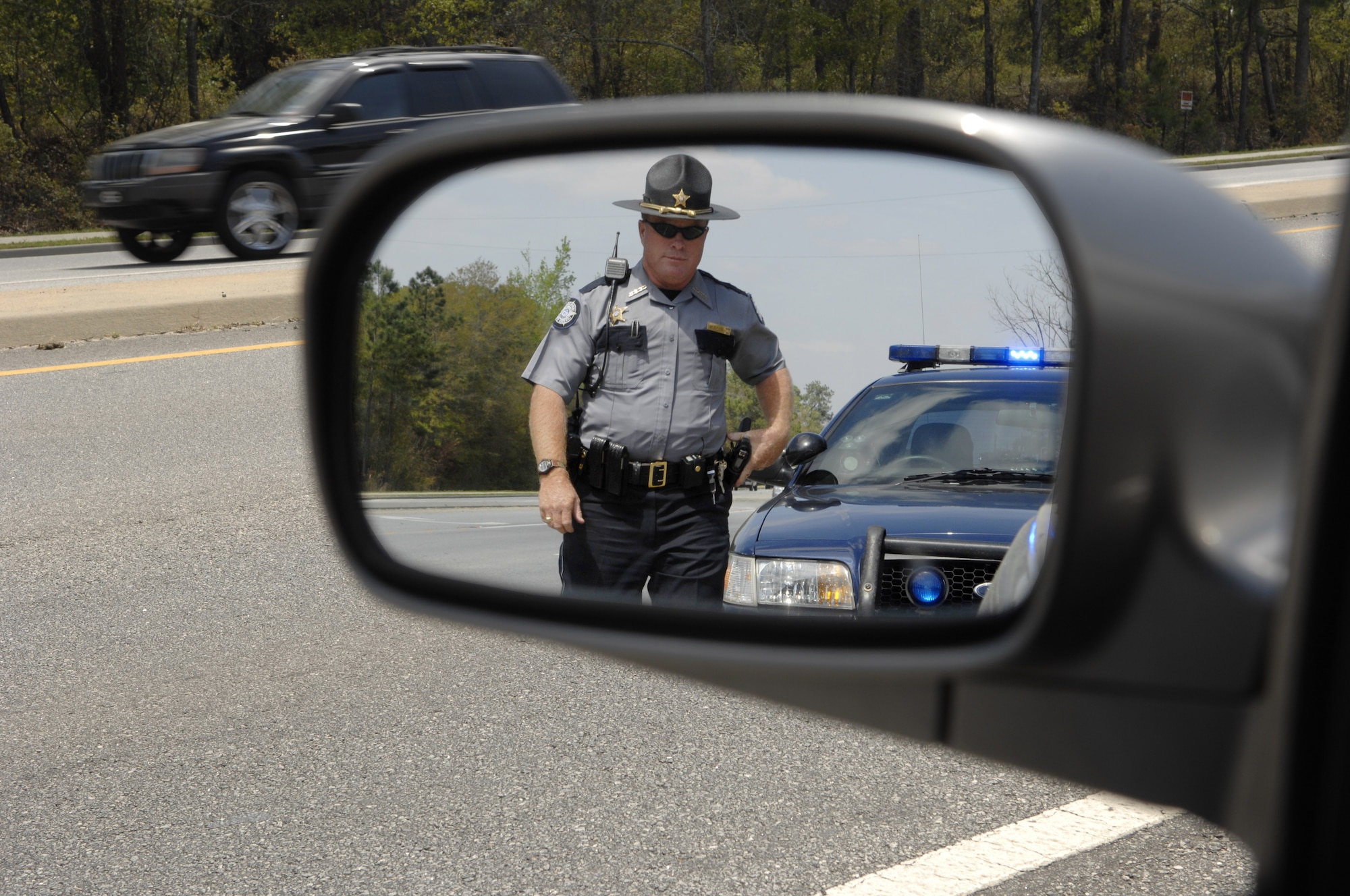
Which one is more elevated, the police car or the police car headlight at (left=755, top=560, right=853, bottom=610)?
the police car

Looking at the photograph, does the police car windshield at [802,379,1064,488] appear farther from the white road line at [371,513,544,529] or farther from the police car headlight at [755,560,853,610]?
the white road line at [371,513,544,529]

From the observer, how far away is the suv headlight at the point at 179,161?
13.9m

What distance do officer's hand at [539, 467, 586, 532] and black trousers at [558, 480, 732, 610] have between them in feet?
0.06

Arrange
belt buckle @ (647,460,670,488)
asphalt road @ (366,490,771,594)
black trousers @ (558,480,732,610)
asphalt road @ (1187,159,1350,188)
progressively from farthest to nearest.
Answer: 1. asphalt road @ (1187,159,1350,188)
2. belt buckle @ (647,460,670,488)
3. black trousers @ (558,480,732,610)
4. asphalt road @ (366,490,771,594)

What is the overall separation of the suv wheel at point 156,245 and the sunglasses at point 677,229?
1497cm

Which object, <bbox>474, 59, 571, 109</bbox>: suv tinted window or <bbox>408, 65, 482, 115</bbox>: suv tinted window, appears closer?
<bbox>408, 65, 482, 115</bbox>: suv tinted window

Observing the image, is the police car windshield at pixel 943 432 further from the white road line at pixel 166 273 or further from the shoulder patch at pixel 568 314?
the white road line at pixel 166 273

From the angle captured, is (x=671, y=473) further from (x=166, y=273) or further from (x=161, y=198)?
(x=166, y=273)

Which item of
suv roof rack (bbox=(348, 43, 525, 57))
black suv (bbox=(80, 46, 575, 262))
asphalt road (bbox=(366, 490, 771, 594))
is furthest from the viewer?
suv roof rack (bbox=(348, 43, 525, 57))

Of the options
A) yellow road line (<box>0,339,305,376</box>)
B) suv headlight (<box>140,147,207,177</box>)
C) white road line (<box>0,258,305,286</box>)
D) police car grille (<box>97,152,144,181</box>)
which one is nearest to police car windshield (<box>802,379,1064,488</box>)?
yellow road line (<box>0,339,305,376</box>)

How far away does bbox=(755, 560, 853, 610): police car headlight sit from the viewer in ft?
4.40

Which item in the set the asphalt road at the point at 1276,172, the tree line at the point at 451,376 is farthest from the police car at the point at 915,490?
the asphalt road at the point at 1276,172

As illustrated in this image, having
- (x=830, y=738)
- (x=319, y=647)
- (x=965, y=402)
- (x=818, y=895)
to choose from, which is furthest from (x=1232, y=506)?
(x=319, y=647)

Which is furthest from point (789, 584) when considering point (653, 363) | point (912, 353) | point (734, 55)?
point (734, 55)
